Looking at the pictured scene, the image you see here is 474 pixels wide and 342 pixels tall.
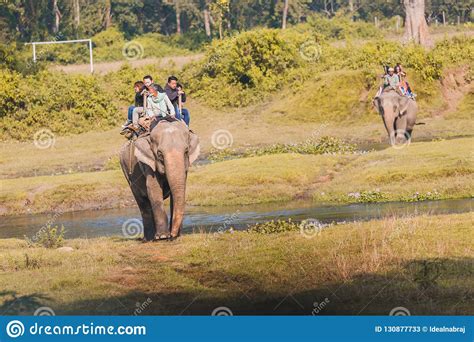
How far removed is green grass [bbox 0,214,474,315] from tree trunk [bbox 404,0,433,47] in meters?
41.5

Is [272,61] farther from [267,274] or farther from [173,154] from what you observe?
[267,274]

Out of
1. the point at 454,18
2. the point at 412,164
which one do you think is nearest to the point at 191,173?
the point at 412,164

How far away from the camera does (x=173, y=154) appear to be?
20719mm

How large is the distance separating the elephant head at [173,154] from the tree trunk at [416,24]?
136ft

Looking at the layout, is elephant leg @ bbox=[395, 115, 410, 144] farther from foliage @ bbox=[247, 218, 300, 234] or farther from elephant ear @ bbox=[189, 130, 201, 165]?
elephant ear @ bbox=[189, 130, 201, 165]

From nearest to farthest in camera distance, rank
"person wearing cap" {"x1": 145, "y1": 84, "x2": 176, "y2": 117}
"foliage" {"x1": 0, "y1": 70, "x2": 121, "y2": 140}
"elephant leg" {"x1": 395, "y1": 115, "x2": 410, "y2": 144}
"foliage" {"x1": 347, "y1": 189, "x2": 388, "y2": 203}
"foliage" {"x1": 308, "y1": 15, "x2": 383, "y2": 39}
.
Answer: "person wearing cap" {"x1": 145, "y1": 84, "x2": 176, "y2": 117}
"foliage" {"x1": 347, "y1": 189, "x2": 388, "y2": 203}
"elephant leg" {"x1": 395, "y1": 115, "x2": 410, "y2": 144}
"foliage" {"x1": 0, "y1": 70, "x2": 121, "y2": 140}
"foliage" {"x1": 308, "y1": 15, "x2": 383, "y2": 39}

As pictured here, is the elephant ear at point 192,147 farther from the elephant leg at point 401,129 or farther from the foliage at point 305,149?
the elephant leg at point 401,129

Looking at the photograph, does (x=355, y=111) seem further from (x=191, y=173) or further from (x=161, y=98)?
(x=161, y=98)

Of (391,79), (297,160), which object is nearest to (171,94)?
(297,160)

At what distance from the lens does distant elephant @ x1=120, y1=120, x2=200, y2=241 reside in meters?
20.7

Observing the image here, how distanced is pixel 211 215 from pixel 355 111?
25.6 metres

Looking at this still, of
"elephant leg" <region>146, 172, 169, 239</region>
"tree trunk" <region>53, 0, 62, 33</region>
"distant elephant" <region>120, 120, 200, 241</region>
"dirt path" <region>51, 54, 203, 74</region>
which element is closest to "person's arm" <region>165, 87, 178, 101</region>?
"distant elephant" <region>120, 120, 200, 241</region>

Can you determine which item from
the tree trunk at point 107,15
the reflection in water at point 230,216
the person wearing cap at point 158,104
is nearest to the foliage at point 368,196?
the reflection in water at point 230,216

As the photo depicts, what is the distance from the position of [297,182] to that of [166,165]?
1348 cm
